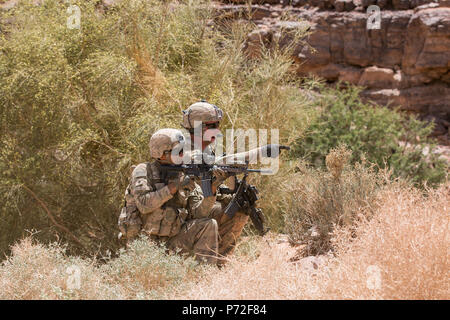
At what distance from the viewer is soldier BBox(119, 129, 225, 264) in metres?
4.37

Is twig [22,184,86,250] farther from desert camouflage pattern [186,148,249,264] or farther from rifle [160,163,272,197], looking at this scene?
rifle [160,163,272,197]

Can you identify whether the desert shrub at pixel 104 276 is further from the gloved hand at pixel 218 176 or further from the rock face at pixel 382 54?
the rock face at pixel 382 54

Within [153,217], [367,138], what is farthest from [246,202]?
[367,138]

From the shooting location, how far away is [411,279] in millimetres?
3408

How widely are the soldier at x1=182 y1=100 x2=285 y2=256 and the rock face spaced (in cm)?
1105

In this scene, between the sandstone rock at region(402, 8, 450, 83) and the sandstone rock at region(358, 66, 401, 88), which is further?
the sandstone rock at region(358, 66, 401, 88)

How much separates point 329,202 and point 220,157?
1.36 m

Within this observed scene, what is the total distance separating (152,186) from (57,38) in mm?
2915

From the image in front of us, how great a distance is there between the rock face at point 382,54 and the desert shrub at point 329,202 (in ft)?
34.4

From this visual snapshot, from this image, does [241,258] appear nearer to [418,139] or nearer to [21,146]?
[21,146]

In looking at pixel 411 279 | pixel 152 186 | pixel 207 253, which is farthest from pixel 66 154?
pixel 411 279

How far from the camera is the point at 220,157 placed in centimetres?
458

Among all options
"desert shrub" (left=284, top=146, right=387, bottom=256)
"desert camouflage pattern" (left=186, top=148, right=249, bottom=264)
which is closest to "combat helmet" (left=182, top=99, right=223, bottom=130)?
"desert camouflage pattern" (left=186, top=148, right=249, bottom=264)
